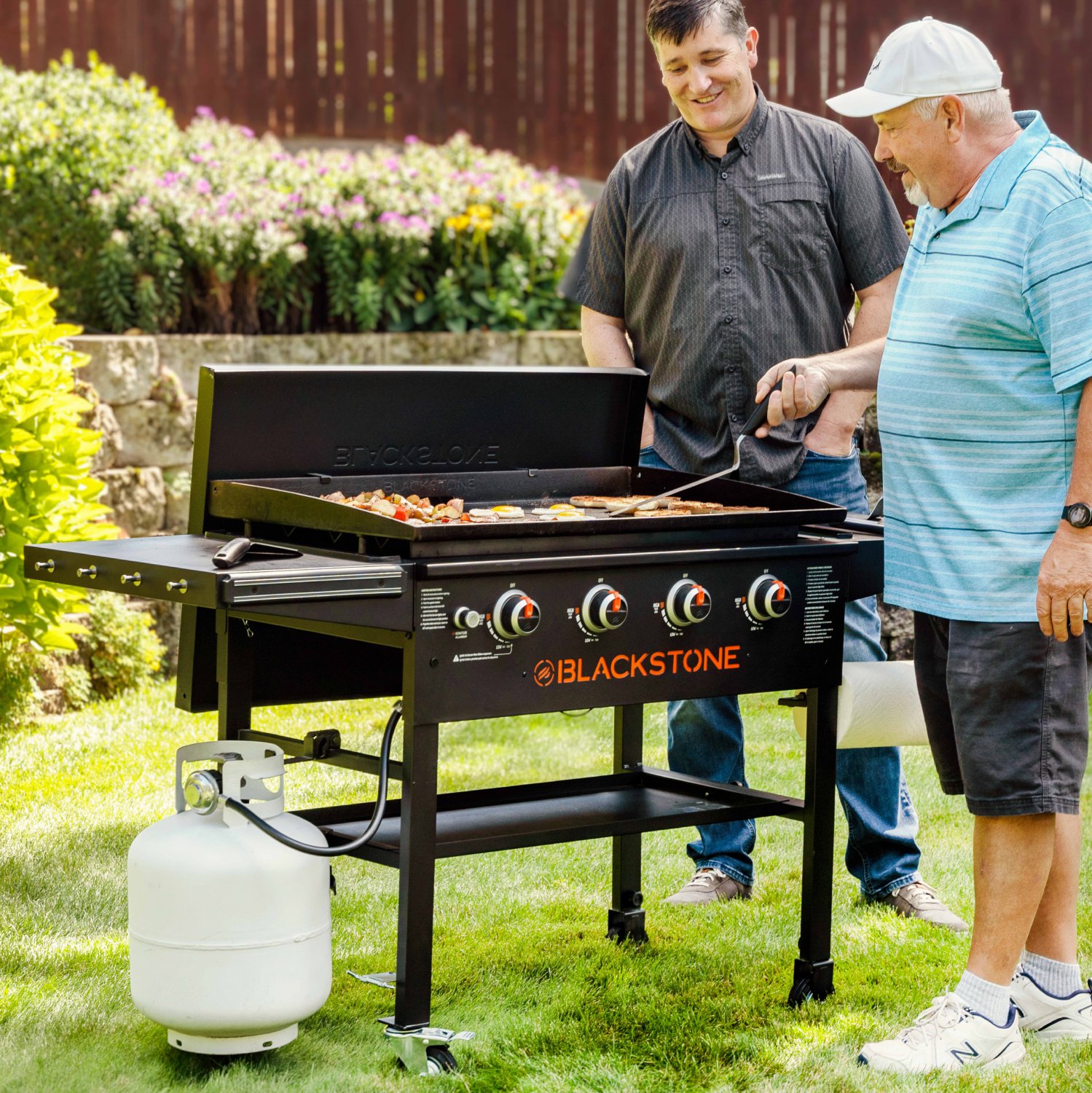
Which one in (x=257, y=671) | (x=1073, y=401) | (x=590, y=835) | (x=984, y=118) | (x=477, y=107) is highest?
(x=477, y=107)

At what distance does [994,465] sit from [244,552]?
1356mm

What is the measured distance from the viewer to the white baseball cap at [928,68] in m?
2.85

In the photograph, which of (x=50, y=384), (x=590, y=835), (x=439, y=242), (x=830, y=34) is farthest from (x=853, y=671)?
(x=830, y=34)

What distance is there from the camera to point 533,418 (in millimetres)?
3490

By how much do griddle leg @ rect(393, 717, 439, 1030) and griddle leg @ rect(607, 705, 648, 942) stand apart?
96 centimetres

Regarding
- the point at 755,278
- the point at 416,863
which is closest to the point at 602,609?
the point at 416,863

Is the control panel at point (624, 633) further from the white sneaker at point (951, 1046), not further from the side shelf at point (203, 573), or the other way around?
the white sneaker at point (951, 1046)

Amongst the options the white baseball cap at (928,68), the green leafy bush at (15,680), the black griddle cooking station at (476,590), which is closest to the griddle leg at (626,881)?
the black griddle cooking station at (476,590)

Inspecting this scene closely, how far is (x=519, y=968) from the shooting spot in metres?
3.56

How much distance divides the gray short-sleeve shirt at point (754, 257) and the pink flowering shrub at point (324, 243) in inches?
145

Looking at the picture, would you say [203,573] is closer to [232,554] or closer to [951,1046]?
[232,554]

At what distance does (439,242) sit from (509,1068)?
549 cm

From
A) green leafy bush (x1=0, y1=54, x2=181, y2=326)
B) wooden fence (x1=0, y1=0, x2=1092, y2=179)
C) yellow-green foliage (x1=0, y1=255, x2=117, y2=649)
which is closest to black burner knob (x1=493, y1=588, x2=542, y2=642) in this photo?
yellow-green foliage (x1=0, y1=255, x2=117, y2=649)

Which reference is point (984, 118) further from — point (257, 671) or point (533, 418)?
point (257, 671)
